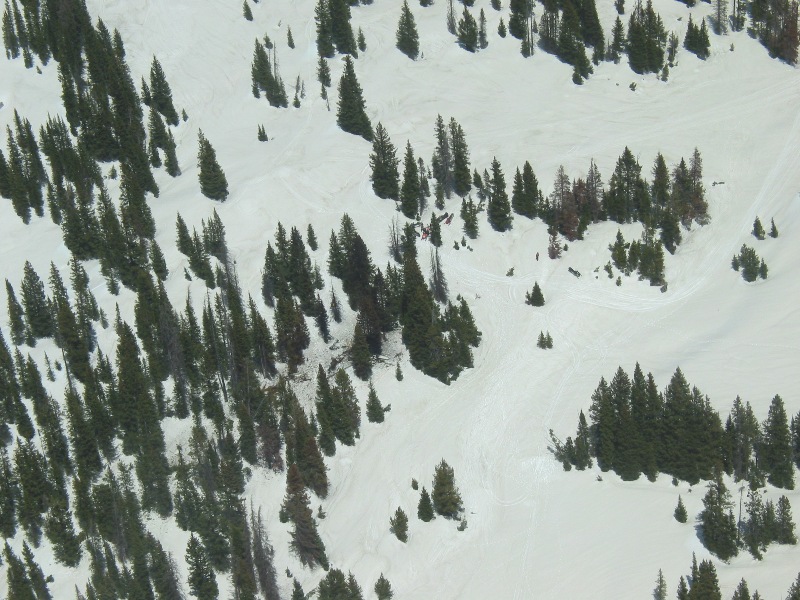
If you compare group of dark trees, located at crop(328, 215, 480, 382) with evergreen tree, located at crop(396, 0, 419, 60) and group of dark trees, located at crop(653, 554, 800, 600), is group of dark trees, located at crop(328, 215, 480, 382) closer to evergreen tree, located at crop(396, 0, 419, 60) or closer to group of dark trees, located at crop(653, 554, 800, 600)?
group of dark trees, located at crop(653, 554, 800, 600)

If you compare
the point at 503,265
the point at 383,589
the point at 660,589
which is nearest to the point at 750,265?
the point at 503,265

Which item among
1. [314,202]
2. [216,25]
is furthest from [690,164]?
[216,25]

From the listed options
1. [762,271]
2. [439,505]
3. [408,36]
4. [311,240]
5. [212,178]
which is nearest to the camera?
[439,505]

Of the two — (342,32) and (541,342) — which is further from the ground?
(342,32)

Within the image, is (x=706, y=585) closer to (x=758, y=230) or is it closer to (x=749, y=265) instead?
(x=749, y=265)

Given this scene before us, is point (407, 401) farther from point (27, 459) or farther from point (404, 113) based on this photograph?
point (404, 113)
